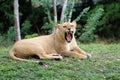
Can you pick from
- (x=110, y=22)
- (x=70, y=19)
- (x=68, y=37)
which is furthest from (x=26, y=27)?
(x=68, y=37)

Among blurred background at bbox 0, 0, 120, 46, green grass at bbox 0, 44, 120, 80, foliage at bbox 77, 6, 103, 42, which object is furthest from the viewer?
blurred background at bbox 0, 0, 120, 46

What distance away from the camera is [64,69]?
24.5 ft

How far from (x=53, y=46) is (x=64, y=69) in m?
1.51

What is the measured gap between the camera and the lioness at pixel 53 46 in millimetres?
8383

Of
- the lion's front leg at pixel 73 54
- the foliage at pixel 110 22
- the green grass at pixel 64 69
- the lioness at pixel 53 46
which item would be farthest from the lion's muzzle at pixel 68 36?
the foliage at pixel 110 22

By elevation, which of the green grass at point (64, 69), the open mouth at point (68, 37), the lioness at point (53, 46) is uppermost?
the open mouth at point (68, 37)

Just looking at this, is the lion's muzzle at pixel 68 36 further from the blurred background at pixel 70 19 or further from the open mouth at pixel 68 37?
the blurred background at pixel 70 19

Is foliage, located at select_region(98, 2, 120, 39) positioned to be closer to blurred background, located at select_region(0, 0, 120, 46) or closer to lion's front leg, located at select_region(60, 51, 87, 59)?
blurred background, located at select_region(0, 0, 120, 46)

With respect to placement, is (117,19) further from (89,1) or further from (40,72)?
(40,72)

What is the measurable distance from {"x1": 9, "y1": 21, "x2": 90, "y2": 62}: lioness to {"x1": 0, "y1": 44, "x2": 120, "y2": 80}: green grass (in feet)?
0.71

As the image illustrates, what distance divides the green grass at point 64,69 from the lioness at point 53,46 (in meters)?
0.22

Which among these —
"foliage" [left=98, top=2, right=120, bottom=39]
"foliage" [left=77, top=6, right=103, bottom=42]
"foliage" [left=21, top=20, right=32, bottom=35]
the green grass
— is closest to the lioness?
the green grass

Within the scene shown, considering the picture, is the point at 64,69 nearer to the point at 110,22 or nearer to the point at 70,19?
the point at 70,19

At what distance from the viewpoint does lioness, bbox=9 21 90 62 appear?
27.5 ft
